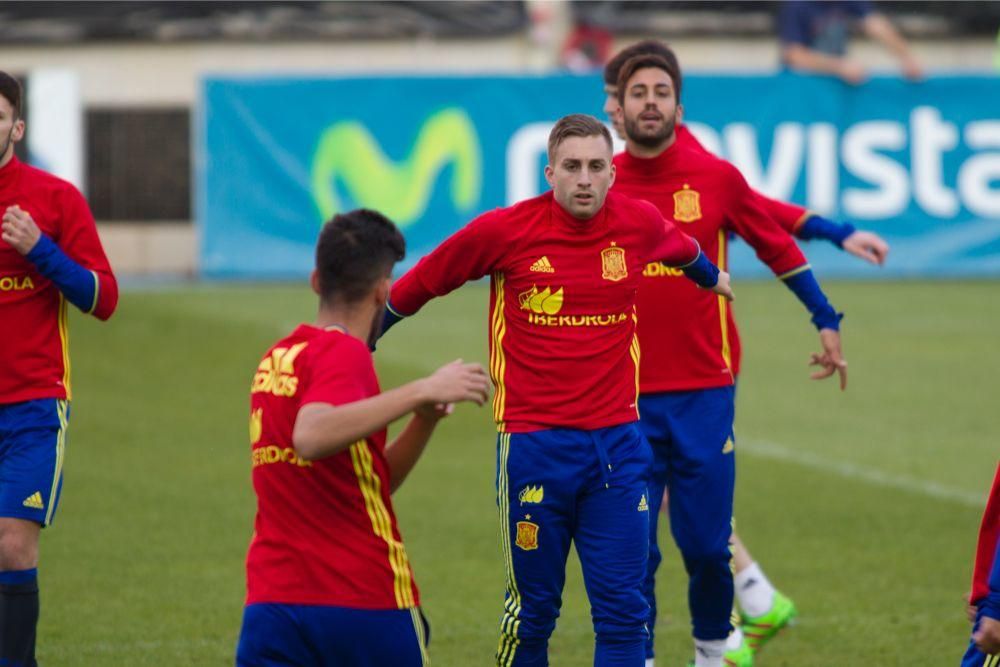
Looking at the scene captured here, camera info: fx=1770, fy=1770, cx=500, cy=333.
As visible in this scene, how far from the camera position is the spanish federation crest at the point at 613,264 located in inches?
239

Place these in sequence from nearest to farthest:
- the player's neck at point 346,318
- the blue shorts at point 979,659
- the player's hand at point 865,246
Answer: the player's neck at point 346,318
the blue shorts at point 979,659
the player's hand at point 865,246

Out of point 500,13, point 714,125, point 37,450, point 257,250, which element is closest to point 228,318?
point 257,250

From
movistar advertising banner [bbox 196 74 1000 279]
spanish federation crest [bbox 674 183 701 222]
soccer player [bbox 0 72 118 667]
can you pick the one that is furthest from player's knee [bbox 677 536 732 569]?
movistar advertising banner [bbox 196 74 1000 279]

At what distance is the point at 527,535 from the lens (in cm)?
602

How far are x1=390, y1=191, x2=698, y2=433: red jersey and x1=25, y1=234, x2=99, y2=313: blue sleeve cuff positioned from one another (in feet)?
3.84

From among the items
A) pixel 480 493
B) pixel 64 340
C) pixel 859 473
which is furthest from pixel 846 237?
pixel 859 473

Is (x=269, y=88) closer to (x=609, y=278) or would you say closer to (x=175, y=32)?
(x=175, y=32)

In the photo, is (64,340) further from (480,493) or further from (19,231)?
(480,493)

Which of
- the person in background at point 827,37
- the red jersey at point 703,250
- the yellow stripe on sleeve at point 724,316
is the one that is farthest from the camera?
the person in background at point 827,37

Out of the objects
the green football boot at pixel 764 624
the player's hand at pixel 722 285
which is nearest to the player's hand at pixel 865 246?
the player's hand at pixel 722 285

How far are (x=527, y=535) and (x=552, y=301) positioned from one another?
80 cm

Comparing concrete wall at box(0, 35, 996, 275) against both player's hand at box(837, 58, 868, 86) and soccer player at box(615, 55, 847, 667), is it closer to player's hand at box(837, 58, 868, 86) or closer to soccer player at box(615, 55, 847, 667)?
Result: player's hand at box(837, 58, 868, 86)

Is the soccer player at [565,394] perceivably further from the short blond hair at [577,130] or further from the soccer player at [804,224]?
the soccer player at [804,224]

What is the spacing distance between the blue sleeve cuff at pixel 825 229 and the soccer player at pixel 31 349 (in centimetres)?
296
